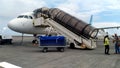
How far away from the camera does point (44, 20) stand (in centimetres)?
2961

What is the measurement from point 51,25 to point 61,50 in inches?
224

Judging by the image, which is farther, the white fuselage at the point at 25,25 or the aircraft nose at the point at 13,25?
the white fuselage at the point at 25,25

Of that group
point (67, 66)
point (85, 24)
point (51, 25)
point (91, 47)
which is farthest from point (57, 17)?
point (67, 66)

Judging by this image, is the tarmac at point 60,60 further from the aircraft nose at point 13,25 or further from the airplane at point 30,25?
the aircraft nose at point 13,25

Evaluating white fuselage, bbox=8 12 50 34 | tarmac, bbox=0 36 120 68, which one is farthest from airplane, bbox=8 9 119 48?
tarmac, bbox=0 36 120 68

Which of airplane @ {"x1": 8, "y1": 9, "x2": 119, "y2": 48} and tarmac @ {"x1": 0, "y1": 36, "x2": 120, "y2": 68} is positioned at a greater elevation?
airplane @ {"x1": 8, "y1": 9, "x2": 119, "y2": 48}

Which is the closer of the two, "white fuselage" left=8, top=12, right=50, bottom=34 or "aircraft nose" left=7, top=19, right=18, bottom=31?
"aircraft nose" left=7, top=19, right=18, bottom=31

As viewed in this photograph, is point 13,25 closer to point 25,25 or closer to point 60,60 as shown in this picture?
point 25,25

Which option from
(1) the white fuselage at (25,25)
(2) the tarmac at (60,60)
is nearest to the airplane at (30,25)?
(1) the white fuselage at (25,25)

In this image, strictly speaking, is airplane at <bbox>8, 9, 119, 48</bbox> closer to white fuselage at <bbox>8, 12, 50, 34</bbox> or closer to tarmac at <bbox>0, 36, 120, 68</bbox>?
white fuselage at <bbox>8, 12, 50, 34</bbox>

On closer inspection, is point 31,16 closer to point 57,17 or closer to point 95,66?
point 57,17

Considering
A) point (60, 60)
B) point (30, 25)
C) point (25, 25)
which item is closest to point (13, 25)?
point (25, 25)

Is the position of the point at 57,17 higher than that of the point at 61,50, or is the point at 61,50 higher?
the point at 57,17

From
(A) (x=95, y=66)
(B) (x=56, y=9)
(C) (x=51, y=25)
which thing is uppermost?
(B) (x=56, y=9)
